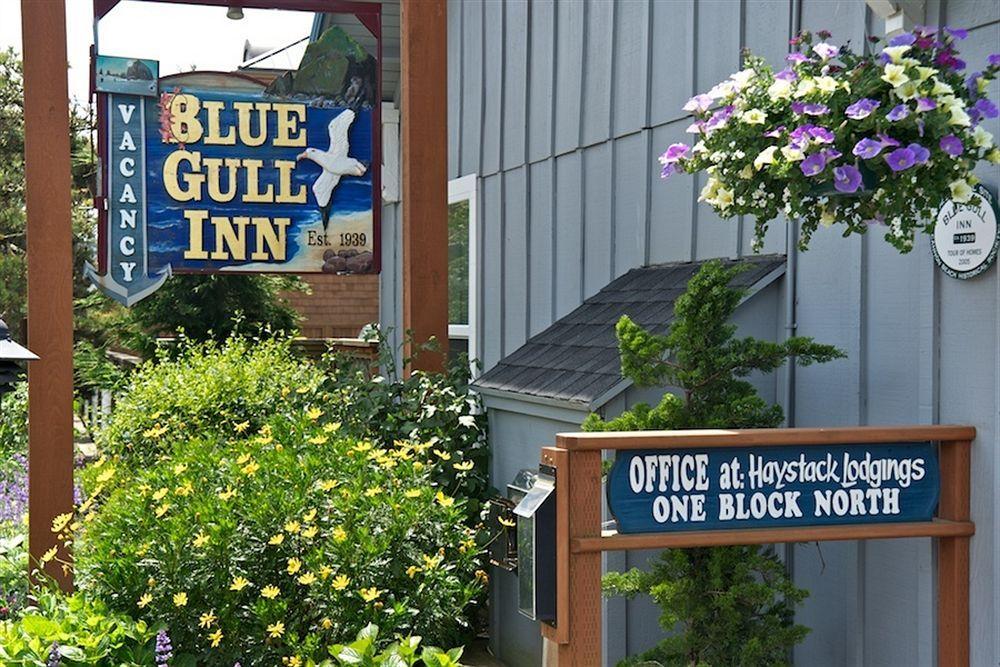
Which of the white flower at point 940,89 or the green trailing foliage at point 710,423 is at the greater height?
the white flower at point 940,89

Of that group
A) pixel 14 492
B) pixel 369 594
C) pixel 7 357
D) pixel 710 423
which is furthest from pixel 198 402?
pixel 710 423

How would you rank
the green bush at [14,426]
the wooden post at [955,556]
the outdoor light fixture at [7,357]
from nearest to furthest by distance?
the wooden post at [955,556] < the outdoor light fixture at [7,357] < the green bush at [14,426]

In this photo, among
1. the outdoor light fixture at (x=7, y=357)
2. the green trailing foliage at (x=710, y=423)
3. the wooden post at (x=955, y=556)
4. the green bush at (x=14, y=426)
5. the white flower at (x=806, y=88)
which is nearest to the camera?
the white flower at (x=806, y=88)

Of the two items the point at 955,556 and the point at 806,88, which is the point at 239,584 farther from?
the point at 806,88

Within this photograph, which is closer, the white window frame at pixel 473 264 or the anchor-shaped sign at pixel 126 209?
the anchor-shaped sign at pixel 126 209

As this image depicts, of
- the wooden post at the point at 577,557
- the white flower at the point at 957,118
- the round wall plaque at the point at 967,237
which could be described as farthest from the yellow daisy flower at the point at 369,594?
the white flower at the point at 957,118

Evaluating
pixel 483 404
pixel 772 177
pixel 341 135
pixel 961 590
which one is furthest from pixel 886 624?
pixel 341 135

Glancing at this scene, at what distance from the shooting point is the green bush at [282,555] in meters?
4.54

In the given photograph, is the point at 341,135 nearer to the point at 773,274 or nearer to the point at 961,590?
the point at 773,274

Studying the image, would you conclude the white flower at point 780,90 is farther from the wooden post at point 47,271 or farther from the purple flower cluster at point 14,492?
the purple flower cluster at point 14,492

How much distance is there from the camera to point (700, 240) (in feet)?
17.1

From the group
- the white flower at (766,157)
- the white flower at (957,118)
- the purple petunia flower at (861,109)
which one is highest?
the purple petunia flower at (861,109)

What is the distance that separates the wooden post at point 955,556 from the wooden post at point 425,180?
303 centimetres

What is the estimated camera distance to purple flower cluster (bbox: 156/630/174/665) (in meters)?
4.36
